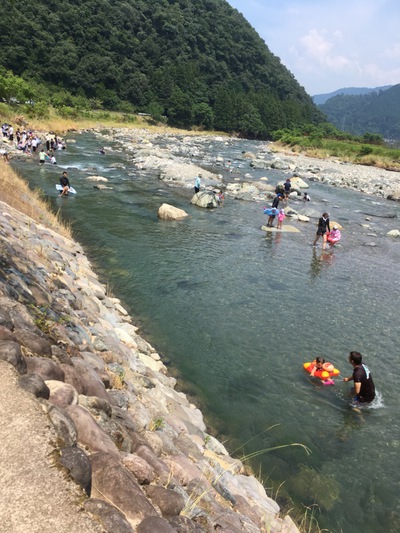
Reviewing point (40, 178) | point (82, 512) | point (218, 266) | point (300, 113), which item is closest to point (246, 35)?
point (300, 113)

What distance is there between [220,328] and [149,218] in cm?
1255

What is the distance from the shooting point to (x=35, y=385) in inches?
154

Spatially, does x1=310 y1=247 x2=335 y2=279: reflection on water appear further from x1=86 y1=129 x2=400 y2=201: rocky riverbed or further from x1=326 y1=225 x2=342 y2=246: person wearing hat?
x1=86 y1=129 x2=400 y2=201: rocky riverbed

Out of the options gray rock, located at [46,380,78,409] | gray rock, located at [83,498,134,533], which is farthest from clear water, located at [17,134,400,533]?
gray rock, located at [83,498,134,533]

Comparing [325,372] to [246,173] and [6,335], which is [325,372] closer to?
[6,335]

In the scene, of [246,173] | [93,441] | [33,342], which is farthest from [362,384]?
[246,173]

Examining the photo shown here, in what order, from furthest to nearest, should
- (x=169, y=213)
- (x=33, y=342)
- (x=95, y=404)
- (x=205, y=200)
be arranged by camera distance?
(x=205, y=200), (x=169, y=213), (x=33, y=342), (x=95, y=404)

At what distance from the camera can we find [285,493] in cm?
708

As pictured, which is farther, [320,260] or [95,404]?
[320,260]

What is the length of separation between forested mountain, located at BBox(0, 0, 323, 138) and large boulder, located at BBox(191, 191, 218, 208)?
9107 centimetres

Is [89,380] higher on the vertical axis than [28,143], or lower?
lower

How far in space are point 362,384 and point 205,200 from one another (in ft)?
65.9

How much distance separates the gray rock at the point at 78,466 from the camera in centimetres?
318

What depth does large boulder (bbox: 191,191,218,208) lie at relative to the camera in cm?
2752
